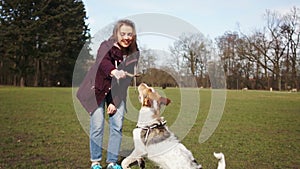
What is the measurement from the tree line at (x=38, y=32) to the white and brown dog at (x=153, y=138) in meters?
48.7

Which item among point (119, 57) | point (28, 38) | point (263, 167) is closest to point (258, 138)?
point (263, 167)

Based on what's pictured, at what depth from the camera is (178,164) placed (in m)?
4.62

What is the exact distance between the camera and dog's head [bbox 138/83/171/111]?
5.25 meters

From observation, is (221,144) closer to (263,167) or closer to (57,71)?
(263,167)

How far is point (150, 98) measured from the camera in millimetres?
5258

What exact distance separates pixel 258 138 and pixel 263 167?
4114 millimetres

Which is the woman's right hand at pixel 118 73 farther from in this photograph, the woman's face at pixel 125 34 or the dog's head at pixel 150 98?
the woman's face at pixel 125 34

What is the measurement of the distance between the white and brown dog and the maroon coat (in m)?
0.42

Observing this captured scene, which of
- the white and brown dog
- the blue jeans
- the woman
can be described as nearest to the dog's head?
the white and brown dog

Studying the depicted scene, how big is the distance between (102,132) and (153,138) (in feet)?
3.38

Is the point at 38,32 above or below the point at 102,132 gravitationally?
above

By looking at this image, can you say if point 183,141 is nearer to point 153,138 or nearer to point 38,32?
point 153,138

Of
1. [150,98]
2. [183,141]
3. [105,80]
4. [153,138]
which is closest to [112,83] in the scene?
[105,80]

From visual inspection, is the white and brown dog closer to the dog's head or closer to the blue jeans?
the dog's head
